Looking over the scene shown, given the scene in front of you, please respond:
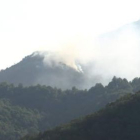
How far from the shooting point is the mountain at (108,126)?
3730 inches

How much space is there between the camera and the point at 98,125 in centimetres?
9919

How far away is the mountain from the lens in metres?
94.8

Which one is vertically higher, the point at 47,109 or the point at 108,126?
the point at 47,109

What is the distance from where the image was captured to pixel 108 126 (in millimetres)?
98438

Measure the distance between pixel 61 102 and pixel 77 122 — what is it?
94593 mm

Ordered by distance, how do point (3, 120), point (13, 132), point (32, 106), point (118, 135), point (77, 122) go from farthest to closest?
point (32, 106) < point (3, 120) < point (13, 132) < point (77, 122) < point (118, 135)

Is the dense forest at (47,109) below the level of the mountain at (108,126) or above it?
above

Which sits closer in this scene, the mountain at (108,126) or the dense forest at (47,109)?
the mountain at (108,126)

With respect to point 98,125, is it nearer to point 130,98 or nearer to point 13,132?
point 130,98

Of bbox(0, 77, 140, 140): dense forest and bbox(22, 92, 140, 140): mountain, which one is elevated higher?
bbox(0, 77, 140, 140): dense forest

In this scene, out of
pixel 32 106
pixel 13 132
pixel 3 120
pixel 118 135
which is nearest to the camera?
pixel 118 135

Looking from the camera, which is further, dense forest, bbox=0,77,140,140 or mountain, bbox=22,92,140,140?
dense forest, bbox=0,77,140,140

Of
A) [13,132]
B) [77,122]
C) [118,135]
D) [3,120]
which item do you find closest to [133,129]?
[118,135]

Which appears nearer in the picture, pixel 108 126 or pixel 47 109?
pixel 108 126
